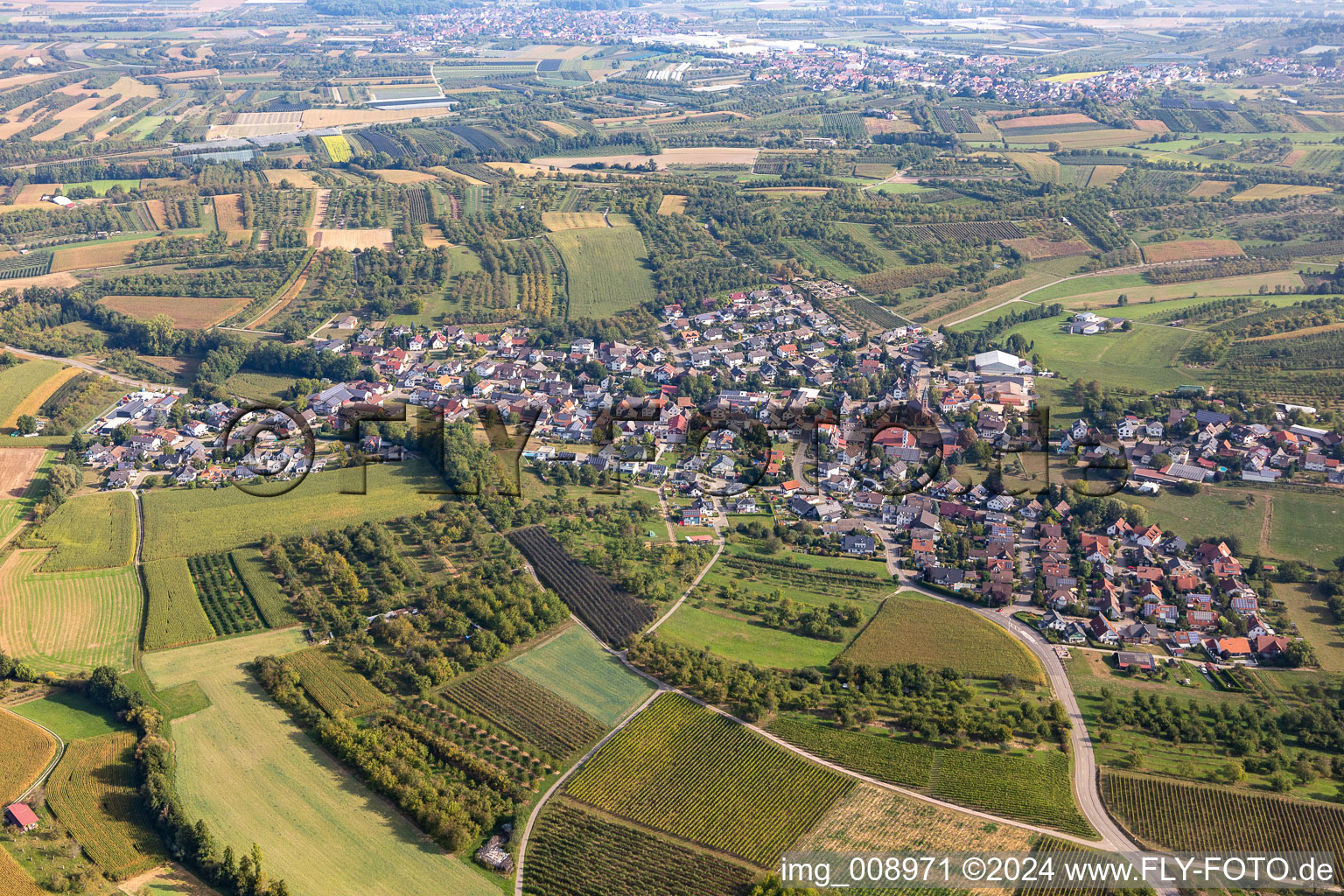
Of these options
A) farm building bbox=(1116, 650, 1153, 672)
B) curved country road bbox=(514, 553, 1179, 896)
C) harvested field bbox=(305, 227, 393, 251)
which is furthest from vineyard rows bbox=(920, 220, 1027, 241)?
farm building bbox=(1116, 650, 1153, 672)

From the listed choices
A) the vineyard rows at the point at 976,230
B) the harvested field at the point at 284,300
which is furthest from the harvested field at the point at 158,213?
the vineyard rows at the point at 976,230

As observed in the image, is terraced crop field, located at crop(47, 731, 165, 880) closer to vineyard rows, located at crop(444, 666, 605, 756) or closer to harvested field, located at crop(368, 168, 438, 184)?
vineyard rows, located at crop(444, 666, 605, 756)

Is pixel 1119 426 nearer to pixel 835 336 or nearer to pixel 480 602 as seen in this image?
pixel 835 336

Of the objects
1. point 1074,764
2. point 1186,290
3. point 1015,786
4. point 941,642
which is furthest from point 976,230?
point 1015,786

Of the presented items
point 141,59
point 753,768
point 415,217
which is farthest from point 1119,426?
point 141,59

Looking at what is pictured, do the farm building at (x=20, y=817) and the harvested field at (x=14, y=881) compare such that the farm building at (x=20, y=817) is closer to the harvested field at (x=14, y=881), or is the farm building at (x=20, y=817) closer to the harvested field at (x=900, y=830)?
the harvested field at (x=14, y=881)

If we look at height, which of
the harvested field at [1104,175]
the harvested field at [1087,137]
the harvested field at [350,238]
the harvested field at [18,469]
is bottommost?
the harvested field at [18,469]

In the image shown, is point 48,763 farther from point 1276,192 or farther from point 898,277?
point 1276,192
